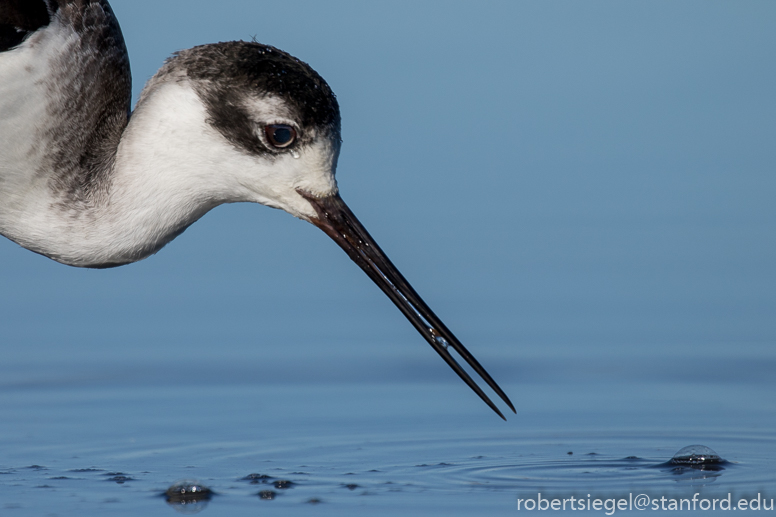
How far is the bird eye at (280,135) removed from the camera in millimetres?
4563

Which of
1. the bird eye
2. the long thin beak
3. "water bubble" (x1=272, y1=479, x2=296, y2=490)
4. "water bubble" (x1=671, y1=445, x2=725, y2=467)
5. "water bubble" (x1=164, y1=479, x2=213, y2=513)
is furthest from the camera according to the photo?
"water bubble" (x1=671, y1=445, x2=725, y2=467)

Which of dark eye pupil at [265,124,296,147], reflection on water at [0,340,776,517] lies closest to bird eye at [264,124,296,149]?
dark eye pupil at [265,124,296,147]

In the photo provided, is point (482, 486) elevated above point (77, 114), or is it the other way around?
point (77, 114)

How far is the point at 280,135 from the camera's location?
4.59 meters

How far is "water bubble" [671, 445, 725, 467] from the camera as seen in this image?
217 inches

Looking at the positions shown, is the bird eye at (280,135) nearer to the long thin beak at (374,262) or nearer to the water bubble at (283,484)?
the long thin beak at (374,262)

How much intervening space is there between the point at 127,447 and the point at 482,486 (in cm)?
165

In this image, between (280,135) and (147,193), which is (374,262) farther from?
(147,193)

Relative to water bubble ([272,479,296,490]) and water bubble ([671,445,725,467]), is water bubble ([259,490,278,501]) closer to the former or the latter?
water bubble ([272,479,296,490])

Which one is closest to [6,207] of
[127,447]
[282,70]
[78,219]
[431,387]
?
[78,219]

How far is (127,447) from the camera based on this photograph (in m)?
5.89

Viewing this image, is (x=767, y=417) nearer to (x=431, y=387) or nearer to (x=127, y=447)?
(x=431, y=387)

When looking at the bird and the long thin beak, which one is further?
the long thin beak

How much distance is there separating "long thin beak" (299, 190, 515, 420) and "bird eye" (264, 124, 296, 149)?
0.76ft
